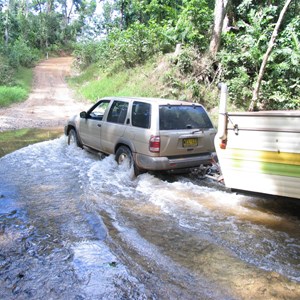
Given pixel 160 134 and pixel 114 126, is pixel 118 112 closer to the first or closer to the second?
pixel 114 126

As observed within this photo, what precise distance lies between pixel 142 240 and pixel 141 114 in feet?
10.3

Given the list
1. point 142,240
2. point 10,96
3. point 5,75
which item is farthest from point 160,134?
point 5,75

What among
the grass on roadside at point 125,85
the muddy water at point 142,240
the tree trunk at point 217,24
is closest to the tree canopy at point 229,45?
the tree trunk at point 217,24

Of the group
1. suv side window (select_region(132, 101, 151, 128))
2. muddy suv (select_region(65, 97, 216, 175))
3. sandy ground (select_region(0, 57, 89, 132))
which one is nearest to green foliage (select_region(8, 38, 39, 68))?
sandy ground (select_region(0, 57, 89, 132))

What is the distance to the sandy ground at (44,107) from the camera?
14898 millimetres

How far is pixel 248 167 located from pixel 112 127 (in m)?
3.62

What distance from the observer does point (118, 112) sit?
7.48 m

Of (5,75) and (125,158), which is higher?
(5,75)

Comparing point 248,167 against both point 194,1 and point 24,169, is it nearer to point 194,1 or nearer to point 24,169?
point 24,169

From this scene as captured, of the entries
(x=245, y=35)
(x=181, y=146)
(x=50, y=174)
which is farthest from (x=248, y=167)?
(x=245, y=35)

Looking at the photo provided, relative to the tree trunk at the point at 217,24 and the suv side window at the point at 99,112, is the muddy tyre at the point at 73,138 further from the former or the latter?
the tree trunk at the point at 217,24

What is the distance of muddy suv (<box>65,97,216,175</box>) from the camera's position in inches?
248

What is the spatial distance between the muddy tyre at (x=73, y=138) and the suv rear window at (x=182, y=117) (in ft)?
12.0

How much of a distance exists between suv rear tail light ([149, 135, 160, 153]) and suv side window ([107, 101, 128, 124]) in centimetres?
121
